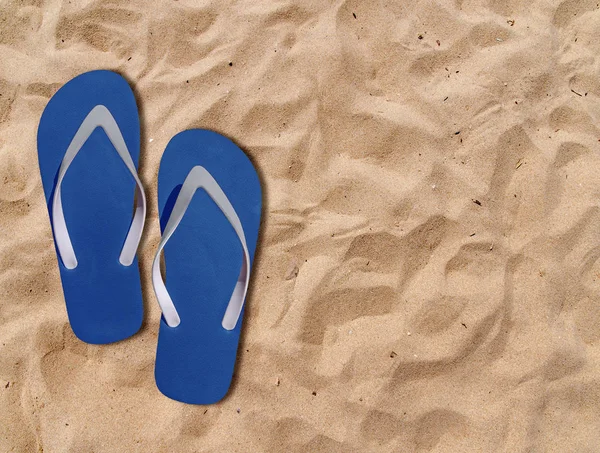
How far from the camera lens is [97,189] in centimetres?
149

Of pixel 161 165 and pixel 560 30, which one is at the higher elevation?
pixel 560 30

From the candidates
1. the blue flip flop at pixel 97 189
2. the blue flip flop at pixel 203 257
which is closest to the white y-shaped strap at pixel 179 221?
the blue flip flop at pixel 203 257

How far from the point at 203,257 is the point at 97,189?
420 millimetres

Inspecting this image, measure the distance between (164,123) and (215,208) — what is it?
0.32m

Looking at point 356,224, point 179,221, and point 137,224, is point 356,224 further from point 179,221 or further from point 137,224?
point 137,224

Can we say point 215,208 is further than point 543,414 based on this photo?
Yes

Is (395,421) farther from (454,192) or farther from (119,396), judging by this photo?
(119,396)

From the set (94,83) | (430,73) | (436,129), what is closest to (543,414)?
(436,129)

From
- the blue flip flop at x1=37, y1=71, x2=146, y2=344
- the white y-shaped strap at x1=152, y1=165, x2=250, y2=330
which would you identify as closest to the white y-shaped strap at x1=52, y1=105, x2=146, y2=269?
the blue flip flop at x1=37, y1=71, x2=146, y2=344

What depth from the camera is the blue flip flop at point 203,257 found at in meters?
1.41

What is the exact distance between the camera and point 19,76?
1464mm

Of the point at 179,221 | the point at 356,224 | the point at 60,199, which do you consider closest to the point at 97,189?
the point at 60,199

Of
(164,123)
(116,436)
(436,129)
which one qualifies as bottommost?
(116,436)

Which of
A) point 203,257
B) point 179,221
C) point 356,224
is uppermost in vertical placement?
point 356,224
